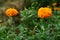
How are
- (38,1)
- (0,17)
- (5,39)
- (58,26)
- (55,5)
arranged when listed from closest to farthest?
1. (5,39)
2. (58,26)
3. (38,1)
4. (55,5)
5. (0,17)

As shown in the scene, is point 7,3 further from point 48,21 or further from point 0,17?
point 48,21

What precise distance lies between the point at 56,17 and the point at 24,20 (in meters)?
0.39

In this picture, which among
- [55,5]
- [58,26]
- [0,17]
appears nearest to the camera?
[58,26]

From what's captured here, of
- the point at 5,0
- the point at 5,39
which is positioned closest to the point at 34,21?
the point at 5,39

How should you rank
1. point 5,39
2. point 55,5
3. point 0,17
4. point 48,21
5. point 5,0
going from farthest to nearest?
point 5,0
point 0,17
point 55,5
point 48,21
point 5,39

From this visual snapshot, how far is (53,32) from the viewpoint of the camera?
2.56 metres

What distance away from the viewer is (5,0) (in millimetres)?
4191

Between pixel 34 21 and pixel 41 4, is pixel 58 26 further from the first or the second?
pixel 41 4

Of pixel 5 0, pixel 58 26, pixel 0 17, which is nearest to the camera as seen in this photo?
pixel 58 26

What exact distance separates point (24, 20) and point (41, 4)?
Answer: 0.53 metres

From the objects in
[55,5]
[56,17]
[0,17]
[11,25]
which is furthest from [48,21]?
[0,17]

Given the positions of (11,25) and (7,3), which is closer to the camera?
(11,25)

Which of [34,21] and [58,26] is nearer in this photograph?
[58,26]

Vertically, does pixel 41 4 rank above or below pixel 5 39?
above
